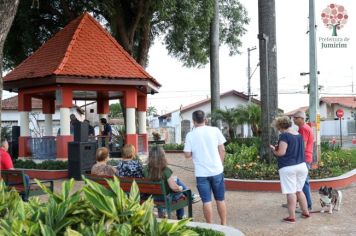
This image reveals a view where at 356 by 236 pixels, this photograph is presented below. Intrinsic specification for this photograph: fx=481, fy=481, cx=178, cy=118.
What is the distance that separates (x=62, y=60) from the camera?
577 inches

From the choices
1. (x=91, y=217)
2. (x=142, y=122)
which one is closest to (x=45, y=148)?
(x=142, y=122)

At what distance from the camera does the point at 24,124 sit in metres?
16.2

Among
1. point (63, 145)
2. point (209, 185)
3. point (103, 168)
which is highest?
point (63, 145)

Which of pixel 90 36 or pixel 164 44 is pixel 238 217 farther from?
pixel 164 44

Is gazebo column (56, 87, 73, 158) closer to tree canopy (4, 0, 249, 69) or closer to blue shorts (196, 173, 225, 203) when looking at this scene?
tree canopy (4, 0, 249, 69)

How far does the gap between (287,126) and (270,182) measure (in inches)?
131

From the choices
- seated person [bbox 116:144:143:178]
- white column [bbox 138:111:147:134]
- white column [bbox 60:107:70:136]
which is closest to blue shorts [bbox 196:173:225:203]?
seated person [bbox 116:144:143:178]

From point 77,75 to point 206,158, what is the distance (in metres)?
8.50

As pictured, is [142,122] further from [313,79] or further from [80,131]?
[313,79]

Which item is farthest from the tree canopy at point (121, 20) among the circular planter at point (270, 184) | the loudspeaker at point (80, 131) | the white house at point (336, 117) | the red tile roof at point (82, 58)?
the white house at point (336, 117)

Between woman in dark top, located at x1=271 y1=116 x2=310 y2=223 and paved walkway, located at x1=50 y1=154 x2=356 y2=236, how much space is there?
382 mm

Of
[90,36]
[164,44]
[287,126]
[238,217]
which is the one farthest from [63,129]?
[164,44]

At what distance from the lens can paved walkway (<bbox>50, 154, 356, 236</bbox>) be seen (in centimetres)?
690

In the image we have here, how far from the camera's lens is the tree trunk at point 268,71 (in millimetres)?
12531
